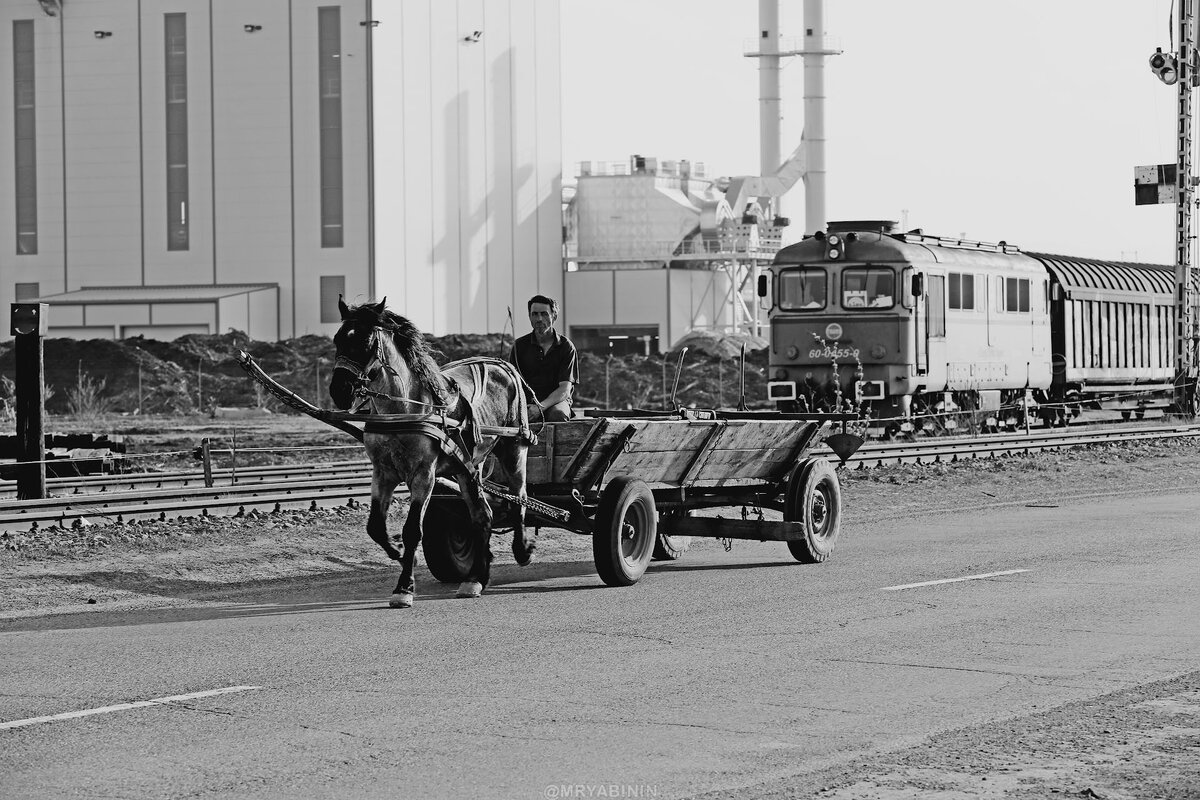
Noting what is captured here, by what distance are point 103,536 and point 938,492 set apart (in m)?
12.1

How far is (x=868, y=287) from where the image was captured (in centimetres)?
3281

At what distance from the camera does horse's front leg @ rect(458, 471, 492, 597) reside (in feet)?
42.4

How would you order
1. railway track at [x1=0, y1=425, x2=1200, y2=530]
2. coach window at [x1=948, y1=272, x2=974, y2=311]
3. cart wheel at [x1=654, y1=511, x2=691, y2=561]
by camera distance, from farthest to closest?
coach window at [x1=948, y1=272, x2=974, y2=311], railway track at [x1=0, y1=425, x2=1200, y2=530], cart wheel at [x1=654, y1=511, x2=691, y2=561]

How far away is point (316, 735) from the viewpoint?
26.6ft

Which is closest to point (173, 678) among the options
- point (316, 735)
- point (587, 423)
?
point (316, 735)

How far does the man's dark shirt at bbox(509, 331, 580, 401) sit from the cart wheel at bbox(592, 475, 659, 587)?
0.98 meters

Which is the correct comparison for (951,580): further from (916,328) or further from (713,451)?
(916,328)

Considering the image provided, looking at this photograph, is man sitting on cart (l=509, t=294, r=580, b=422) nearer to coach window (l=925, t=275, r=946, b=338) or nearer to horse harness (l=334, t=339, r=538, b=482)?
horse harness (l=334, t=339, r=538, b=482)

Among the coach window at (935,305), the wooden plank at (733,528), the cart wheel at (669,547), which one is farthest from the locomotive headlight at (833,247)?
the wooden plank at (733,528)

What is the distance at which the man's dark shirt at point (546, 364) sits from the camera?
14.2m

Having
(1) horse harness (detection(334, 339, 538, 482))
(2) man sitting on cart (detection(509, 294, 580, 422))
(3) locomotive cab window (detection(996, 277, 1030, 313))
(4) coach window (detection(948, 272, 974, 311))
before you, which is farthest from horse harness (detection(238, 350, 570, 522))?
(3) locomotive cab window (detection(996, 277, 1030, 313))

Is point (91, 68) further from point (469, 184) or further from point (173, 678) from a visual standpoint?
point (173, 678)

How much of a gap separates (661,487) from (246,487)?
6892mm

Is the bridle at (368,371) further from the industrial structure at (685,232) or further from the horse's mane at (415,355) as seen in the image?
the industrial structure at (685,232)
